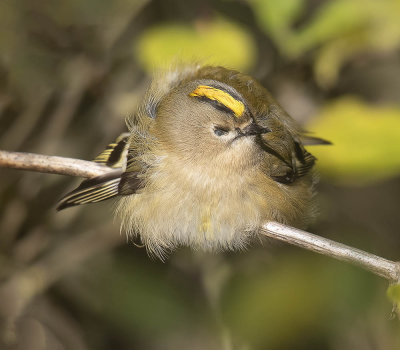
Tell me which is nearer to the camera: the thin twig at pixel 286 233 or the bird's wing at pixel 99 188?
the thin twig at pixel 286 233

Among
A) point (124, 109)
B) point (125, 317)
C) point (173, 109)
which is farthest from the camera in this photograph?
point (124, 109)

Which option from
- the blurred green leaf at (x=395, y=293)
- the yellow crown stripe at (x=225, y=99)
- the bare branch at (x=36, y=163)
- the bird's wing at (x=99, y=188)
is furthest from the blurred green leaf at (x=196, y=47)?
the blurred green leaf at (x=395, y=293)

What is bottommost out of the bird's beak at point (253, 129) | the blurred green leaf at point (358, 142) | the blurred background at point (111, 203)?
the blurred background at point (111, 203)

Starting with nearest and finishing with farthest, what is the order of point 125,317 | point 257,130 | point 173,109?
point 257,130
point 173,109
point 125,317

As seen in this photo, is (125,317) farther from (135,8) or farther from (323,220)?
(135,8)

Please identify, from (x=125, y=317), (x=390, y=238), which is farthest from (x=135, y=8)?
(x=390, y=238)

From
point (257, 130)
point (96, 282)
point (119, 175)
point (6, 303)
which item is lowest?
point (6, 303)

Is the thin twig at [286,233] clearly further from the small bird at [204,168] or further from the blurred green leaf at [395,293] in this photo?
the blurred green leaf at [395,293]

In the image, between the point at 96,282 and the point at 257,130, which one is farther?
the point at 96,282
